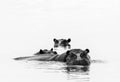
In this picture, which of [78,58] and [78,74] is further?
[78,58]

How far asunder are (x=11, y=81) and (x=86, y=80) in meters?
2.49

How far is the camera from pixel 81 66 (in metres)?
24.2

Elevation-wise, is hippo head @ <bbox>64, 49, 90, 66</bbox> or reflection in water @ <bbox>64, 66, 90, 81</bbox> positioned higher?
hippo head @ <bbox>64, 49, 90, 66</bbox>

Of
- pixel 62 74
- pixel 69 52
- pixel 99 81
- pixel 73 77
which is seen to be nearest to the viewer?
pixel 99 81

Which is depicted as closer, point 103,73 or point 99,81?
point 99,81

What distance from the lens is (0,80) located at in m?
17.7

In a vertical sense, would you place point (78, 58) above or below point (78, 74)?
above

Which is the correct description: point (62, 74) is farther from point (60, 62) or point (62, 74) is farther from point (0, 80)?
point (60, 62)

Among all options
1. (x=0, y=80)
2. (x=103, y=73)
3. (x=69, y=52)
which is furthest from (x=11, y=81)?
(x=69, y=52)

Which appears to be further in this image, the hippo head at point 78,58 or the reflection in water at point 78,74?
the hippo head at point 78,58

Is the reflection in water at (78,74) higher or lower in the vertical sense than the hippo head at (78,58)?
lower

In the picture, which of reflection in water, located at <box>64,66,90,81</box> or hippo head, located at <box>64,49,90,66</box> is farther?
hippo head, located at <box>64,49,90,66</box>

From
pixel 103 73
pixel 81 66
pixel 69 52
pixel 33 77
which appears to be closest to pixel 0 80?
pixel 33 77

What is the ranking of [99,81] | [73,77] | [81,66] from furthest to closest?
[81,66] < [73,77] < [99,81]
